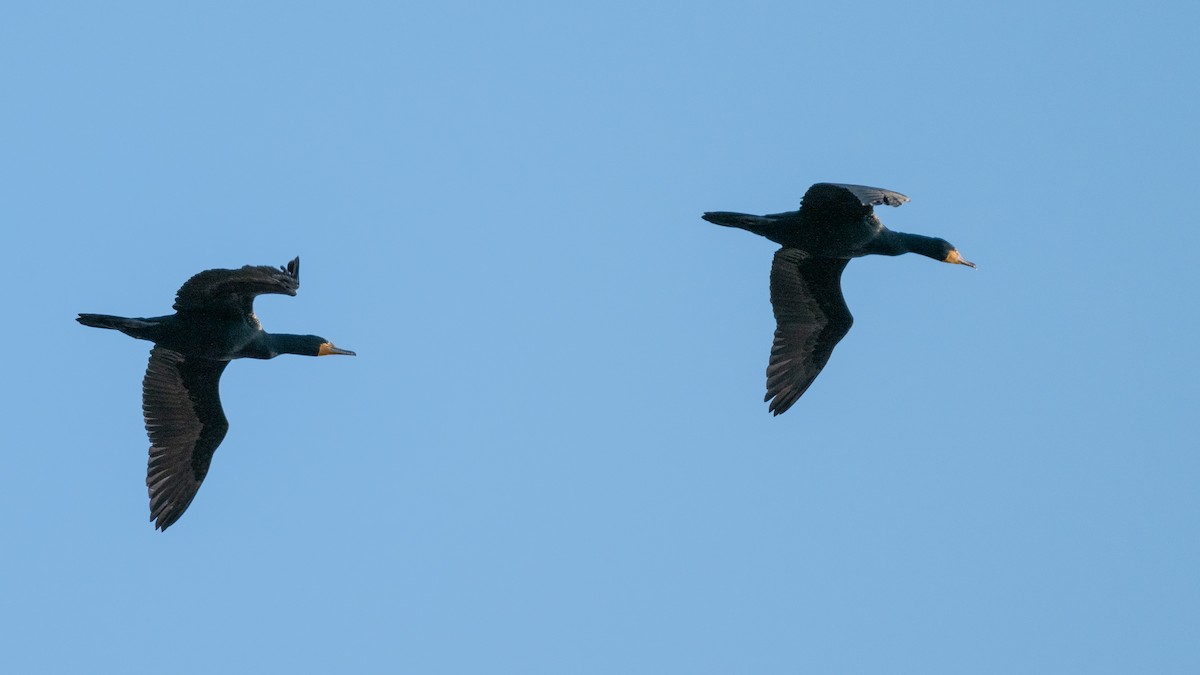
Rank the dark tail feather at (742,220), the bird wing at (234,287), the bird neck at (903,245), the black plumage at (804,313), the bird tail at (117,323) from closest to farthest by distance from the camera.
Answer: the bird wing at (234,287) < the bird tail at (117,323) < the dark tail feather at (742,220) < the bird neck at (903,245) < the black plumage at (804,313)

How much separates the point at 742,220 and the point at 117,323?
662 cm

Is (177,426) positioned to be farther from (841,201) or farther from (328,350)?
(841,201)

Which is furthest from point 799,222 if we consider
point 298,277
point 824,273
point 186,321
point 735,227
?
point 186,321

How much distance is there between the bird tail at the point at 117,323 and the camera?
18.3 metres

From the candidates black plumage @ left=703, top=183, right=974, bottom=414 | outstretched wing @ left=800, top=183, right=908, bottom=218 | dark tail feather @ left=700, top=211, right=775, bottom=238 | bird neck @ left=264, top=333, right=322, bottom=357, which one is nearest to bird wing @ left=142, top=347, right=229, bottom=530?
bird neck @ left=264, top=333, right=322, bottom=357

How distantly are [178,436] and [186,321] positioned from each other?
6.73ft

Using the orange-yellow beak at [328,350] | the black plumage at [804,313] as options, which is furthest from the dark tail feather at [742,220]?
the orange-yellow beak at [328,350]

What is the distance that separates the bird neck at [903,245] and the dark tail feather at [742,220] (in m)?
1.26

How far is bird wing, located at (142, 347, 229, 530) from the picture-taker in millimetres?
20094

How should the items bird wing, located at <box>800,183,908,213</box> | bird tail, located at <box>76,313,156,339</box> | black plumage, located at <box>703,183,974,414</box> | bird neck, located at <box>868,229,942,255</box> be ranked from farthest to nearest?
black plumage, located at <box>703,183,974,414</box> → bird neck, located at <box>868,229,942,255</box> → bird tail, located at <box>76,313,156,339</box> → bird wing, located at <box>800,183,908,213</box>

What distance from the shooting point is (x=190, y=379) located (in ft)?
66.5

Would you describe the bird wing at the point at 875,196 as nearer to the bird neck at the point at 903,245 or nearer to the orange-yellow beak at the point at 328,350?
the bird neck at the point at 903,245

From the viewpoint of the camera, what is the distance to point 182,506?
20.1m

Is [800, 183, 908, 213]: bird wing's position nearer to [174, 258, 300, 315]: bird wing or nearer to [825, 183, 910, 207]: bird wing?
[825, 183, 910, 207]: bird wing
